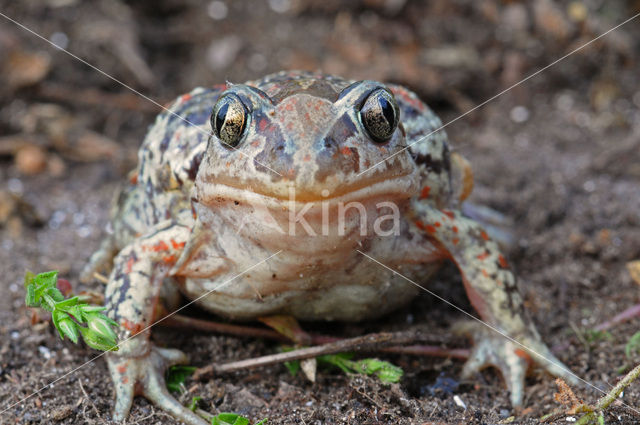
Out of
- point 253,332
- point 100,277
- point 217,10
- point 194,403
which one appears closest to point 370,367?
point 253,332

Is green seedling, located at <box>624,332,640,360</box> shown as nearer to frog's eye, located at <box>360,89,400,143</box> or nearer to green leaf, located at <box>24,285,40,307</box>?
frog's eye, located at <box>360,89,400,143</box>

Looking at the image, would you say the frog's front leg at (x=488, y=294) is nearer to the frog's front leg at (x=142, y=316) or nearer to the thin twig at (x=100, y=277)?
the frog's front leg at (x=142, y=316)

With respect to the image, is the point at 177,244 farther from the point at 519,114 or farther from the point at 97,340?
the point at 519,114

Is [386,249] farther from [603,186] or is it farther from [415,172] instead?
[603,186]

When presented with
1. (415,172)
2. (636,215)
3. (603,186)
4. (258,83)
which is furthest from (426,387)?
(603,186)

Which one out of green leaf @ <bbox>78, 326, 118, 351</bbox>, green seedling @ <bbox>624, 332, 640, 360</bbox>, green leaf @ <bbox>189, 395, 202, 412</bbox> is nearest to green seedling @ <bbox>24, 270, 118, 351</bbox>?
green leaf @ <bbox>78, 326, 118, 351</bbox>

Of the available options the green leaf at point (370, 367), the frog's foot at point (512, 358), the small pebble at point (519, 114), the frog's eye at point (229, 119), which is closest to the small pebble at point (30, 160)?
the frog's eye at point (229, 119)

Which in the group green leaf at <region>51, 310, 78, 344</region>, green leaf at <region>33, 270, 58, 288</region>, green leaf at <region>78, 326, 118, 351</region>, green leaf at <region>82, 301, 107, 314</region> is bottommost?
green leaf at <region>78, 326, 118, 351</region>
